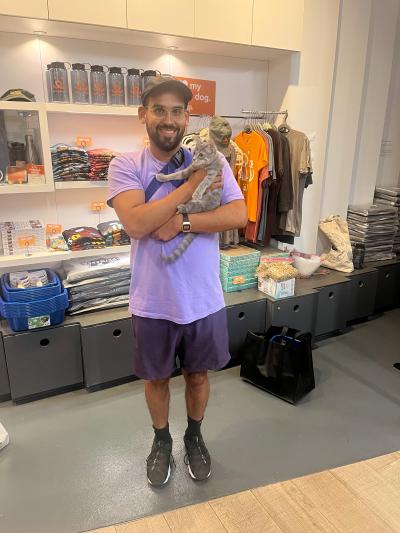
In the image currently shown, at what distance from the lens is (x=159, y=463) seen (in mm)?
1812

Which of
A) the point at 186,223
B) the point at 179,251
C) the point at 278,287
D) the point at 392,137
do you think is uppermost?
the point at 392,137

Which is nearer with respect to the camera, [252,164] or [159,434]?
[159,434]

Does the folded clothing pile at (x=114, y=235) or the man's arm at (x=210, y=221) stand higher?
the man's arm at (x=210, y=221)

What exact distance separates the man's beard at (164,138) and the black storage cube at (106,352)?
1.18 m

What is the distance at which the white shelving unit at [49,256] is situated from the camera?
2.28 meters

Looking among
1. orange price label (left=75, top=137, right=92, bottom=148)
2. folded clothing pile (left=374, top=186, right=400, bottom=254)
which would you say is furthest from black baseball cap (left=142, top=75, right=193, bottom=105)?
folded clothing pile (left=374, top=186, right=400, bottom=254)

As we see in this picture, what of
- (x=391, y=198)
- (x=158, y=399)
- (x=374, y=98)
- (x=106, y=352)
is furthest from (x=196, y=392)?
(x=374, y=98)

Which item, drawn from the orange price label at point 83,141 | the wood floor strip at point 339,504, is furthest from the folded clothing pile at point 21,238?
the wood floor strip at point 339,504

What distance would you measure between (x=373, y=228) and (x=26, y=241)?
9.24ft

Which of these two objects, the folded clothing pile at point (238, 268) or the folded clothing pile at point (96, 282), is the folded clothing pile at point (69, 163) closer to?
the folded clothing pile at point (96, 282)

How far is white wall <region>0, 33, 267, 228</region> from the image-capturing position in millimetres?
2324

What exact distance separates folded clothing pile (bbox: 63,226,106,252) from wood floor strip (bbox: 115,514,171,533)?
1473mm

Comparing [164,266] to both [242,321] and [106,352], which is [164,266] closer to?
[106,352]

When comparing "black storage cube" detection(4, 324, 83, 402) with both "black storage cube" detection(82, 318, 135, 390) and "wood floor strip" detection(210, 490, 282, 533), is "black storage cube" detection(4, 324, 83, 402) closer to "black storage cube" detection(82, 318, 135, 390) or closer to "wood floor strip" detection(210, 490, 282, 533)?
"black storage cube" detection(82, 318, 135, 390)
